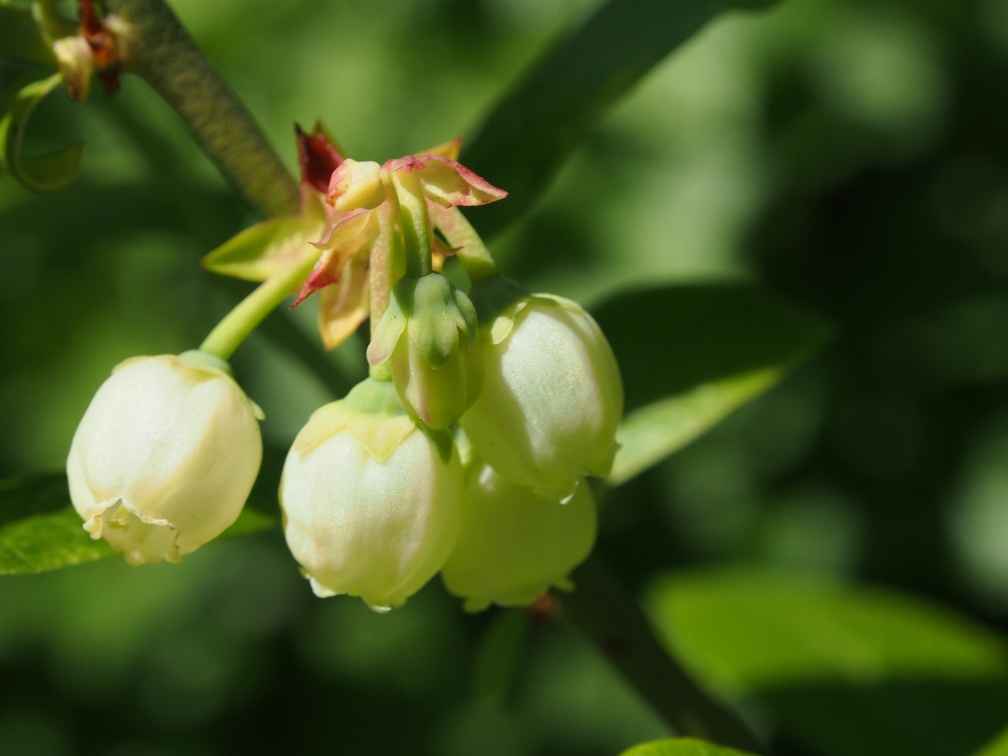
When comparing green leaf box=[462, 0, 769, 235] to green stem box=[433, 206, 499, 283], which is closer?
green stem box=[433, 206, 499, 283]

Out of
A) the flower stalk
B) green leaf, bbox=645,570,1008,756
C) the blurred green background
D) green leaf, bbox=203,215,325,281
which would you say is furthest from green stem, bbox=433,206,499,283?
the blurred green background

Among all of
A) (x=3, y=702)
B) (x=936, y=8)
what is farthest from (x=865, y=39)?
(x=3, y=702)

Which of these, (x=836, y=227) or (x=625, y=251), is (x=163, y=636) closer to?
(x=625, y=251)

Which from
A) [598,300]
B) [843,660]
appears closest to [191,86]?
[598,300]

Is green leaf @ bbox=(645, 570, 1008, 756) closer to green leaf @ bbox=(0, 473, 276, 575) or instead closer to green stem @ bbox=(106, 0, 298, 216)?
green leaf @ bbox=(0, 473, 276, 575)

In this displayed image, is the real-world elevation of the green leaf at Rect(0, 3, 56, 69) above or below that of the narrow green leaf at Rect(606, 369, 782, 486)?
above

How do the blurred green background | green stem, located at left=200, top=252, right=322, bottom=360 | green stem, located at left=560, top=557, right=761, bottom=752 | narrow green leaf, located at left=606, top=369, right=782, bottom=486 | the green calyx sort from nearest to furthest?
the green calyx, green stem, located at left=200, top=252, right=322, bottom=360, green stem, located at left=560, top=557, right=761, bottom=752, narrow green leaf, located at left=606, top=369, right=782, bottom=486, the blurred green background

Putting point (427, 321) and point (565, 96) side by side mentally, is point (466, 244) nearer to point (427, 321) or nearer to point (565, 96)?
point (427, 321)
